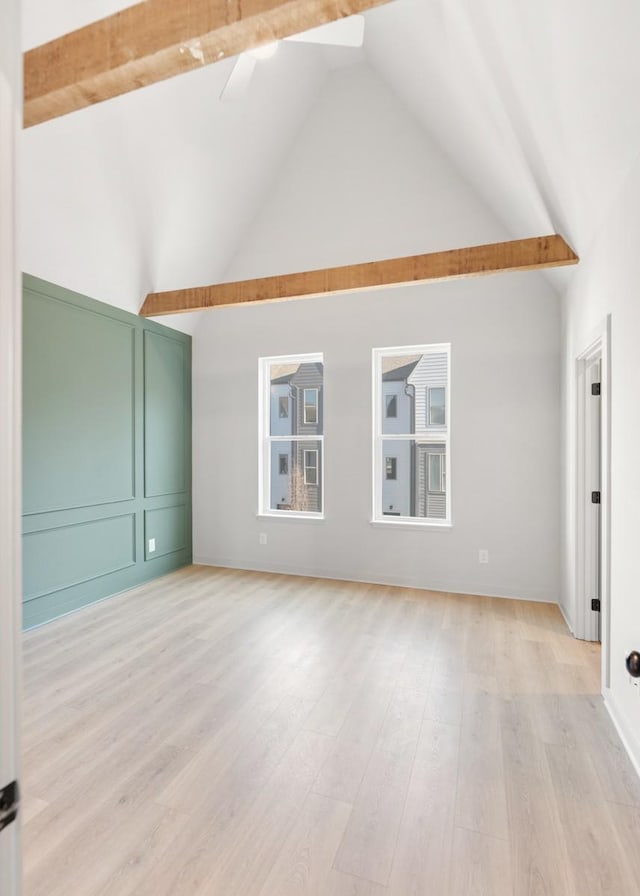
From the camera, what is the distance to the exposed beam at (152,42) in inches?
55.5

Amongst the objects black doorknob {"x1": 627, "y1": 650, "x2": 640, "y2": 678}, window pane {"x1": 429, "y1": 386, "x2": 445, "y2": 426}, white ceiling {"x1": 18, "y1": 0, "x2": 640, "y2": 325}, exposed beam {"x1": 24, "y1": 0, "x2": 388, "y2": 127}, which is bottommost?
black doorknob {"x1": 627, "y1": 650, "x2": 640, "y2": 678}

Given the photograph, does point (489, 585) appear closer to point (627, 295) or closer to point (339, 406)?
point (339, 406)

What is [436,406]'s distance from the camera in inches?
187

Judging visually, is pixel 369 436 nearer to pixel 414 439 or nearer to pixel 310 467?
pixel 414 439

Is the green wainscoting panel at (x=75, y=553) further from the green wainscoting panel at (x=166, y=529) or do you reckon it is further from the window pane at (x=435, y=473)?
the window pane at (x=435, y=473)

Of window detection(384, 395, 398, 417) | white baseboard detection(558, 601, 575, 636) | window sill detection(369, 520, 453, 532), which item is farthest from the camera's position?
window detection(384, 395, 398, 417)

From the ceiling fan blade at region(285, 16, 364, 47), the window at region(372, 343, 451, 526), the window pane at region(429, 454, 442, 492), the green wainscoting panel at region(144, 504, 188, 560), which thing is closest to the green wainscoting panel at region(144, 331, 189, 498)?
the green wainscoting panel at region(144, 504, 188, 560)

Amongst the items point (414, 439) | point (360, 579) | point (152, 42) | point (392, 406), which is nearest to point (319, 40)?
point (152, 42)

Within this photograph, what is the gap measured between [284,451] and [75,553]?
2.27m

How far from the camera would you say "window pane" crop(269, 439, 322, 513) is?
16.5 ft

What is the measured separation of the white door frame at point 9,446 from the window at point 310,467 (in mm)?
4257

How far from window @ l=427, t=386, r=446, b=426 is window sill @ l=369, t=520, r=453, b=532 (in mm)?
1067

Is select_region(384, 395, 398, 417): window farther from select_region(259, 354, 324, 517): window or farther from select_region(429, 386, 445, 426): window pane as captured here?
select_region(259, 354, 324, 517): window

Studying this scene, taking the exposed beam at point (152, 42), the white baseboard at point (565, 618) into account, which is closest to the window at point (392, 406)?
the white baseboard at point (565, 618)
